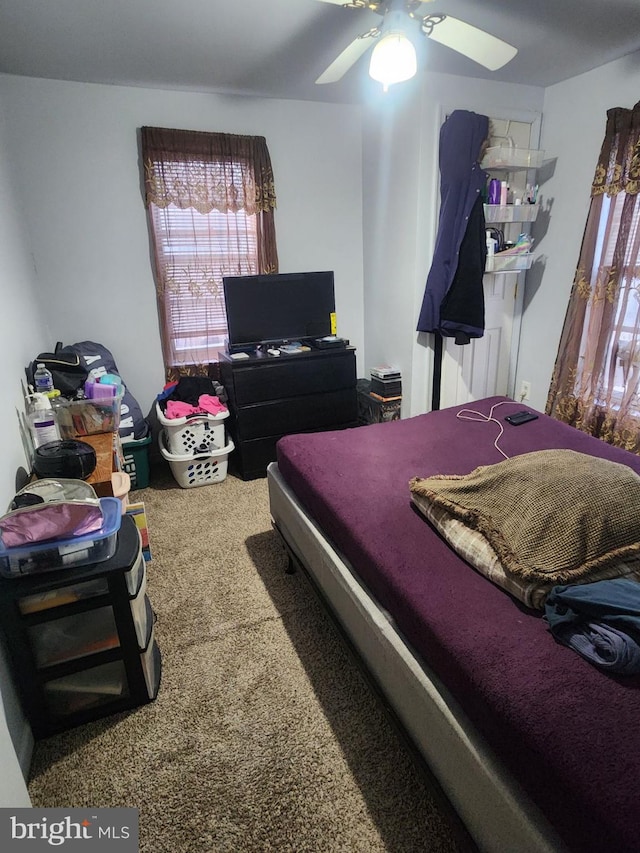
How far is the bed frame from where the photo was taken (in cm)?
91

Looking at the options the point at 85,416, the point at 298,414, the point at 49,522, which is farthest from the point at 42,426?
the point at 298,414

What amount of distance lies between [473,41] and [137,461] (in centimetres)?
277

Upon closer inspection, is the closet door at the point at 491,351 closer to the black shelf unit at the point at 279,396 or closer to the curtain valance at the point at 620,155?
the curtain valance at the point at 620,155

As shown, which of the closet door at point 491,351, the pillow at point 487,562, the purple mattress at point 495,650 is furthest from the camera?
the closet door at point 491,351

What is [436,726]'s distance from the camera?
112 cm

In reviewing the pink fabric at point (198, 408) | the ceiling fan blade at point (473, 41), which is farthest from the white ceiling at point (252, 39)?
the pink fabric at point (198, 408)

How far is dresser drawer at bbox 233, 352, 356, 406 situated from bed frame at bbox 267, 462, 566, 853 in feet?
4.81

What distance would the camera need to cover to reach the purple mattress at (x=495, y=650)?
0.79m

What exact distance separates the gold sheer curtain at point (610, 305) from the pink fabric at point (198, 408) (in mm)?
2313

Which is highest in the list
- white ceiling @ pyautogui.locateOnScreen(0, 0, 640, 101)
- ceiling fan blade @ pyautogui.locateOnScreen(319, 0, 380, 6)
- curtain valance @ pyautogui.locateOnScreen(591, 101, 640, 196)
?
white ceiling @ pyautogui.locateOnScreen(0, 0, 640, 101)

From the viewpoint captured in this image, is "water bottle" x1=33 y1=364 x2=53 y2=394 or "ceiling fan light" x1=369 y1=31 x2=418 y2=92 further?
"water bottle" x1=33 y1=364 x2=53 y2=394

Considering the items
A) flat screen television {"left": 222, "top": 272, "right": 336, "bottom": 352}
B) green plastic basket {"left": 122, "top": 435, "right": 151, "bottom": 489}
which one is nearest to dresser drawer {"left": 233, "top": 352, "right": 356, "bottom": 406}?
flat screen television {"left": 222, "top": 272, "right": 336, "bottom": 352}

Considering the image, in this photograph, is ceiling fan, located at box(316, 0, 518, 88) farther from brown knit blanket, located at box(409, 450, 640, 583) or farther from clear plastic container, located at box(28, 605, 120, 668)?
clear plastic container, located at box(28, 605, 120, 668)

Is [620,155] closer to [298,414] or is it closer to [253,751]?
[298,414]
